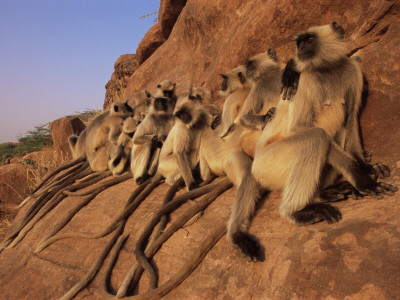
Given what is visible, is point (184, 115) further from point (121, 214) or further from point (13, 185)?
point (13, 185)

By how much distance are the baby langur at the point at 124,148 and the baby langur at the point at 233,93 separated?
6.07 ft

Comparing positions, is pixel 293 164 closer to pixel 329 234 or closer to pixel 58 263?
pixel 329 234

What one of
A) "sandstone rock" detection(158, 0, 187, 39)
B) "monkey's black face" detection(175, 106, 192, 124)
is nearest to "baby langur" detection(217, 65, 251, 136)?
"monkey's black face" detection(175, 106, 192, 124)

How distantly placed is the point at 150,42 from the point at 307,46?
982 centimetres

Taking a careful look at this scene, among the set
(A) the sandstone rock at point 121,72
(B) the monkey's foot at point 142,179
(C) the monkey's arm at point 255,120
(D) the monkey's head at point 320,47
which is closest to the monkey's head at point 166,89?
(B) the monkey's foot at point 142,179

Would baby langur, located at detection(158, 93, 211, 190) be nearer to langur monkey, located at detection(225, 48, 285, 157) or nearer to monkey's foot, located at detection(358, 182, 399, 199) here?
langur monkey, located at detection(225, 48, 285, 157)

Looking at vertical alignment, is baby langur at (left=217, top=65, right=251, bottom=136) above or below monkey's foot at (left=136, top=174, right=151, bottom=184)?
above

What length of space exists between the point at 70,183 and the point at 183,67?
4.46m

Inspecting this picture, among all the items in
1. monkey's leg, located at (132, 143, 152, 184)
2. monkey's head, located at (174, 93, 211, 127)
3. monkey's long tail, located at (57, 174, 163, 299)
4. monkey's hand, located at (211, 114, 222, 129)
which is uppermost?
monkey's head, located at (174, 93, 211, 127)

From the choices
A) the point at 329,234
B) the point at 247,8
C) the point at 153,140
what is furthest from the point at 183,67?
the point at 329,234

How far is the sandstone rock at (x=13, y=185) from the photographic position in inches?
331

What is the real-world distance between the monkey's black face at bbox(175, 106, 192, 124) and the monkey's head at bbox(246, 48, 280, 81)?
0.91 meters

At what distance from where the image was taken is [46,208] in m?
5.25

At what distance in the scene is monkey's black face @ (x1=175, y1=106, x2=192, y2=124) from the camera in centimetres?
428
